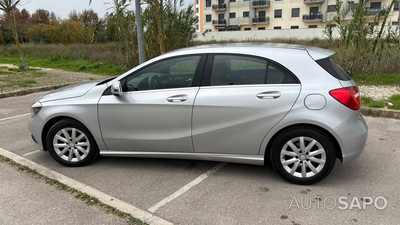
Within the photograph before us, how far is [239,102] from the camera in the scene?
11.7 feet

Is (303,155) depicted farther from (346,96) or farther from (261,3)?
(261,3)

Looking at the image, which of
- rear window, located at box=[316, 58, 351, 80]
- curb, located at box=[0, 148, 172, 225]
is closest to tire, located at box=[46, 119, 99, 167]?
curb, located at box=[0, 148, 172, 225]

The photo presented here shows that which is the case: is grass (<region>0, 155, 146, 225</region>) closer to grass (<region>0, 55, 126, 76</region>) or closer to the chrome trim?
the chrome trim

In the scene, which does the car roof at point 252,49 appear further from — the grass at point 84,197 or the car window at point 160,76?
the grass at point 84,197

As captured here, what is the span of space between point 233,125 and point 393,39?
912 cm

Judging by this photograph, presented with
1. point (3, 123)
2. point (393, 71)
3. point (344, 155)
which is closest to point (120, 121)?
point (344, 155)

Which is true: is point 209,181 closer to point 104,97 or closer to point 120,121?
point 120,121

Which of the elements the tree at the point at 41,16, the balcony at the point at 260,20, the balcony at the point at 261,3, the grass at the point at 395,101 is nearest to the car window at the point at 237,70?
the grass at the point at 395,101

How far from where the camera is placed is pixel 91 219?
2.97 metres

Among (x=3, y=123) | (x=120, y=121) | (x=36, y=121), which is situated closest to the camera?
(x=120, y=121)

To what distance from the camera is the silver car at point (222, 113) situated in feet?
11.3

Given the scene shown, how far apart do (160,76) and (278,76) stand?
1505 millimetres

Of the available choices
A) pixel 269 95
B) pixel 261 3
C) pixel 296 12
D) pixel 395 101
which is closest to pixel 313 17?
pixel 296 12

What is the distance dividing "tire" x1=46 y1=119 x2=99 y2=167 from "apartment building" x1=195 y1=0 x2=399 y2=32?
50.9 metres
